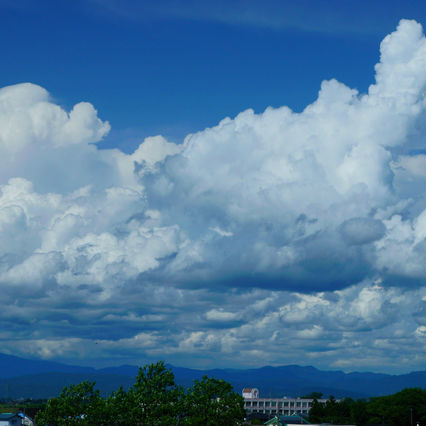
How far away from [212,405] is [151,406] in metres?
8.72

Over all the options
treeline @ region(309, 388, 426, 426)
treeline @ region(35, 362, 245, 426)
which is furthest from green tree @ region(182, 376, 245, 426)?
treeline @ region(309, 388, 426, 426)

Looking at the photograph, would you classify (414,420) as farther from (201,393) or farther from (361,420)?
(201,393)

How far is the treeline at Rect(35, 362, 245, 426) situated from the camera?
97.2 metres

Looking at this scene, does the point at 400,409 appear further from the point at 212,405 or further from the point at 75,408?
the point at 75,408

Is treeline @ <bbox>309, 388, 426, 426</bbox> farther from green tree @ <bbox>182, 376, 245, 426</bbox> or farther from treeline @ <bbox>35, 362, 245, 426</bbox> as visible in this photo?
treeline @ <bbox>35, 362, 245, 426</bbox>

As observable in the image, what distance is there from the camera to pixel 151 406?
97875mm

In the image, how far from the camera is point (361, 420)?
598 ft

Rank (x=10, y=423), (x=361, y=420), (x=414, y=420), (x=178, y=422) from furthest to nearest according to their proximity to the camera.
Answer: (x=361, y=420) → (x=414, y=420) → (x=10, y=423) → (x=178, y=422)

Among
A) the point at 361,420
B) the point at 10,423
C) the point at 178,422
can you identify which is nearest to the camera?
the point at 178,422

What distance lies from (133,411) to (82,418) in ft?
27.4

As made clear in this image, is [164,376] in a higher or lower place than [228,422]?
higher

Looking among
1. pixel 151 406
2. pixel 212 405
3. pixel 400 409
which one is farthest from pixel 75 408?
pixel 400 409

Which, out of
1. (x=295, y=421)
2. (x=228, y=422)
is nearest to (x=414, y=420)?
(x=295, y=421)

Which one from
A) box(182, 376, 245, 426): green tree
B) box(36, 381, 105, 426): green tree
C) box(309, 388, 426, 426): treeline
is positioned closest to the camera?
box(36, 381, 105, 426): green tree
